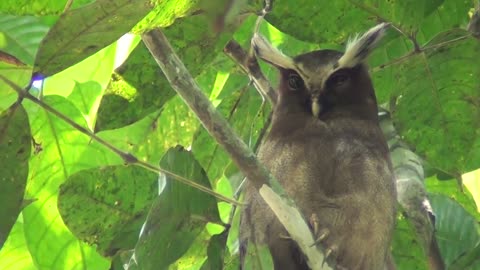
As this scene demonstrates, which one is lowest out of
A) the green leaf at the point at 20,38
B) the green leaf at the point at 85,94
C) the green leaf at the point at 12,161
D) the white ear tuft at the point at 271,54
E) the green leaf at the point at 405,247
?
the green leaf at the point at 405,247

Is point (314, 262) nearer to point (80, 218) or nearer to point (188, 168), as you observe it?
point (188, 168)

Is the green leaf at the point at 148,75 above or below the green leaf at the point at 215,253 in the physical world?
above

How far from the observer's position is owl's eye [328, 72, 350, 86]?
125 inches

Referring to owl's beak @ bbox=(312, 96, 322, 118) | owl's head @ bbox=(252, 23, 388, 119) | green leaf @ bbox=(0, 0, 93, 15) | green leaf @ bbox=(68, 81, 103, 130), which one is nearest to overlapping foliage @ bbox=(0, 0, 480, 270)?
green leaf @ bbox=(0, 0, 93, 15)

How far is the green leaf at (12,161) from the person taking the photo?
196 centimetres

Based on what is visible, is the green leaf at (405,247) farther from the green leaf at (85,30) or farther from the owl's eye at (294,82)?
the green leaf at (85,30)

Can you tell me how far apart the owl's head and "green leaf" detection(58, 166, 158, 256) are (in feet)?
2.41

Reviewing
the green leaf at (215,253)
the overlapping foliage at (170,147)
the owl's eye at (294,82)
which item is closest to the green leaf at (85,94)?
the overlapping foliage at (170,147)

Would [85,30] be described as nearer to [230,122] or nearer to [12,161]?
[12,161]

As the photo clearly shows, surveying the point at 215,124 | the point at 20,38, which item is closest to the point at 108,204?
the point at 20,38

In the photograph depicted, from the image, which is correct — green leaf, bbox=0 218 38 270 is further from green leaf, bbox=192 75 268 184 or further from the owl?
the owl

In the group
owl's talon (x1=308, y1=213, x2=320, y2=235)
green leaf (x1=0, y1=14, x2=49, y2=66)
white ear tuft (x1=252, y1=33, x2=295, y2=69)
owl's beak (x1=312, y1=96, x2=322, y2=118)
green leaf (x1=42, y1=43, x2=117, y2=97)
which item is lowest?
owl's talon (x1=308, y1=213, x2=320, y2=235)

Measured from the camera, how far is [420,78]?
248cm

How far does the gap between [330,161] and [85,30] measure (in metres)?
1.45
